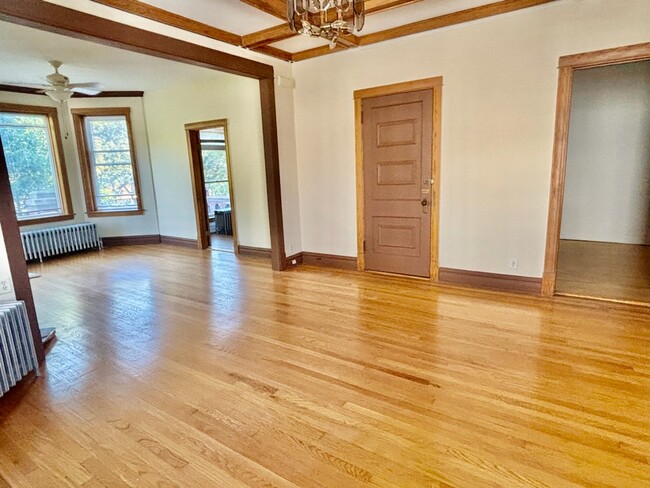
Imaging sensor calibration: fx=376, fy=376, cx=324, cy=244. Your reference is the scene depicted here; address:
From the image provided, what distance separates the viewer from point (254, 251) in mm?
6184

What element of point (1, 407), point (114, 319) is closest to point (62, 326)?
point (114, 319)

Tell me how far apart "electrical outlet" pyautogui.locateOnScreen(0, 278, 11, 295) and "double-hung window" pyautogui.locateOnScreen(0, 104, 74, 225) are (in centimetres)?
447

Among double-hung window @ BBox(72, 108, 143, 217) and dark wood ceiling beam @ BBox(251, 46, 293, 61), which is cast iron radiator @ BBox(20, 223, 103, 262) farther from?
dark wood ceiling beam @ BBox(251, 46, 293, 61)

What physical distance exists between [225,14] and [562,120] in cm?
329

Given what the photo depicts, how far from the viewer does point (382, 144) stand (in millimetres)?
4492

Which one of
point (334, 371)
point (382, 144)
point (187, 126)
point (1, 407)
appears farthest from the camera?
point (187, 126)

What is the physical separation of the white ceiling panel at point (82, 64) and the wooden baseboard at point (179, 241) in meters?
2.72

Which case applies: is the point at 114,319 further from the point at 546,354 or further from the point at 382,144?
the point at 546,354

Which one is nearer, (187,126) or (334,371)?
(334,371)

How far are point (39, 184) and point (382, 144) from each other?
602 cm

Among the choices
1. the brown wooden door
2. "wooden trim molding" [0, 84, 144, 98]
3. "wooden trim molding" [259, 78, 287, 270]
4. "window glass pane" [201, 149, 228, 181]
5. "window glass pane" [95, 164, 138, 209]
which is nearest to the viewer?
the brown wooden door

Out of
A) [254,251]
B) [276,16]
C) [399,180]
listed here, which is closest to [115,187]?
[254,251]

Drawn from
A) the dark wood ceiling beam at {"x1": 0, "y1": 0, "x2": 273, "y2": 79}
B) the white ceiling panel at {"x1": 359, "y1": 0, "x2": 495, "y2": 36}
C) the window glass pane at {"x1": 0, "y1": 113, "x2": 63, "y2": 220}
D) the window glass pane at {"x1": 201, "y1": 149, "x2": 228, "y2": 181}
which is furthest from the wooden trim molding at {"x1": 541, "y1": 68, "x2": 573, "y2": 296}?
the window glass pane at {"x1": 201, "y1": 149, "x2": 228, "y2": 181}

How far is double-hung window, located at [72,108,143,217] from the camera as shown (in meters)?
6.90
